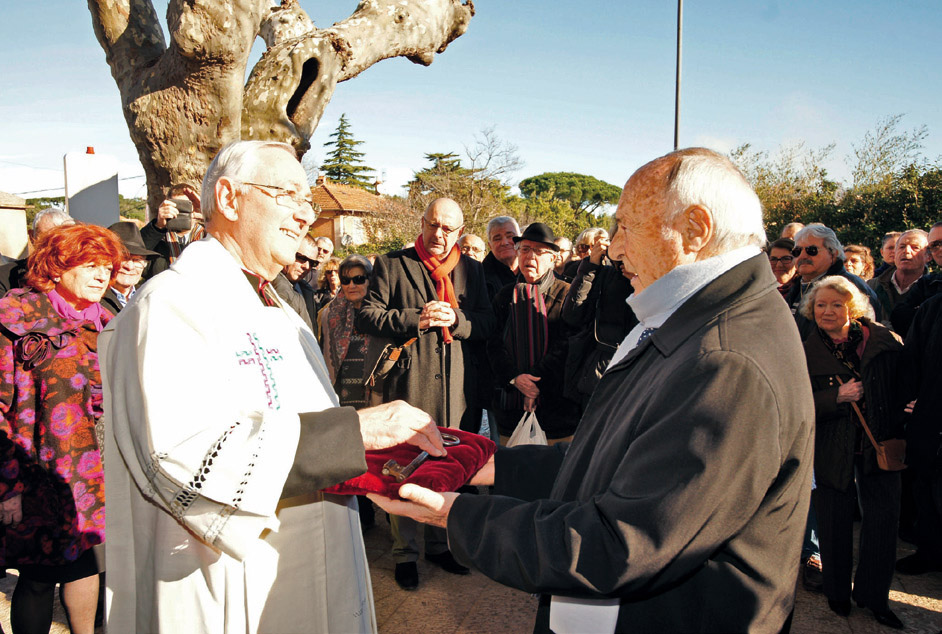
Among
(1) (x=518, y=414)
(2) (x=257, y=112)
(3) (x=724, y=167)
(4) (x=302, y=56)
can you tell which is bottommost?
(1) (x=518, y=414)

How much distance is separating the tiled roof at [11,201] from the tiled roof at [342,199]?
37.5m

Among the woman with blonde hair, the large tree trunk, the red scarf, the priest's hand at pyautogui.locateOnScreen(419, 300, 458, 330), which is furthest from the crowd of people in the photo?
the woman with blonde hair

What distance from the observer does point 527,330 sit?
4.80 metres

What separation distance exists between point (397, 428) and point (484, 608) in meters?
2.46

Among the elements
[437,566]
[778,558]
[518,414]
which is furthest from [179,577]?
[518,414]

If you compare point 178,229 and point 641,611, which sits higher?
point 178,229

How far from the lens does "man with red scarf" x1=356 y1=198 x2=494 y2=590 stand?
13.8 ft

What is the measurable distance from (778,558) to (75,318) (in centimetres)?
323

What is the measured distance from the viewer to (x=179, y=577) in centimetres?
167

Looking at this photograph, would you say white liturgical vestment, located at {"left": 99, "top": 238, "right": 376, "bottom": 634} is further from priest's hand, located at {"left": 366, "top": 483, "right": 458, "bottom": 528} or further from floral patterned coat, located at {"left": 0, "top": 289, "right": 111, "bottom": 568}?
floral patterned coat, located at {"left": 0, "top": 289, "right": 111, "bottom": 568}

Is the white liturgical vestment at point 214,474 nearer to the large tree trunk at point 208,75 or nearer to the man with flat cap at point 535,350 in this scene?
the man with flat cap at point 535,350

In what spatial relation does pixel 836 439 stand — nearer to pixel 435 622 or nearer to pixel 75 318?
pixel 435 622

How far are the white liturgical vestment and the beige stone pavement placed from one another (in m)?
1.85

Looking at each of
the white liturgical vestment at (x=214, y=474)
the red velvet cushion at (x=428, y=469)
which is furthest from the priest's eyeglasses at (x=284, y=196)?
the red velvet cushion at (x=428, y=469)
